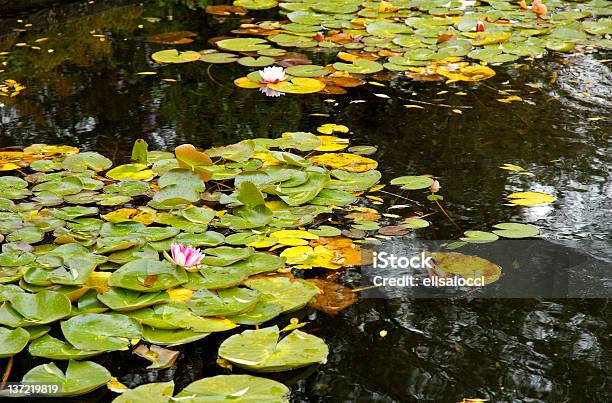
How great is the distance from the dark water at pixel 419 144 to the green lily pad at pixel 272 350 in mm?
31

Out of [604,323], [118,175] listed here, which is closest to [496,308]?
[604,323]

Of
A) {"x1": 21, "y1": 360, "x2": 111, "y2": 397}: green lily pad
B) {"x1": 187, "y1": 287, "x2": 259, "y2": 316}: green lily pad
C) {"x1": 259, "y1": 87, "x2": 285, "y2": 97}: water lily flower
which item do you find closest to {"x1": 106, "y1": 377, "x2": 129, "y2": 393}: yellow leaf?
{"x1": 21, "y1": 360, "x2": 111, "y2": 397}: green lily pad

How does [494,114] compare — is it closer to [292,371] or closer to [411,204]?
[411,204]

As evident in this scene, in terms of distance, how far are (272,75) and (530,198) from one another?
1338 mm

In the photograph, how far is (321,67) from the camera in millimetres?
3576

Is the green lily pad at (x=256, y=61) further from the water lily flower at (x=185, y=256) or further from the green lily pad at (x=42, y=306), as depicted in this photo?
the green lily pad at (x=42, y=306)

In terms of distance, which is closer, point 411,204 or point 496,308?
point 496,308

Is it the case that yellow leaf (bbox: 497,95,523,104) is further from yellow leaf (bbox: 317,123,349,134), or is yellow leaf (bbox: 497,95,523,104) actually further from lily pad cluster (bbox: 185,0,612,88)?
yellow leaf (bbox: 317,123,349,134)

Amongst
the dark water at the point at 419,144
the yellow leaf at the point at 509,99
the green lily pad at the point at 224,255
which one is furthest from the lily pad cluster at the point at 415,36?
the green lily pad at the point at 224,255

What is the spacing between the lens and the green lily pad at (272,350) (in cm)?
162

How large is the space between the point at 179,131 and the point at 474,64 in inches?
58.1

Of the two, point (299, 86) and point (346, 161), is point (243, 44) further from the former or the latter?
point (346, 161)

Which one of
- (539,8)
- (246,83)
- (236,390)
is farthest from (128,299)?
(539,8)

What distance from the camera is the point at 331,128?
292 centimetres
